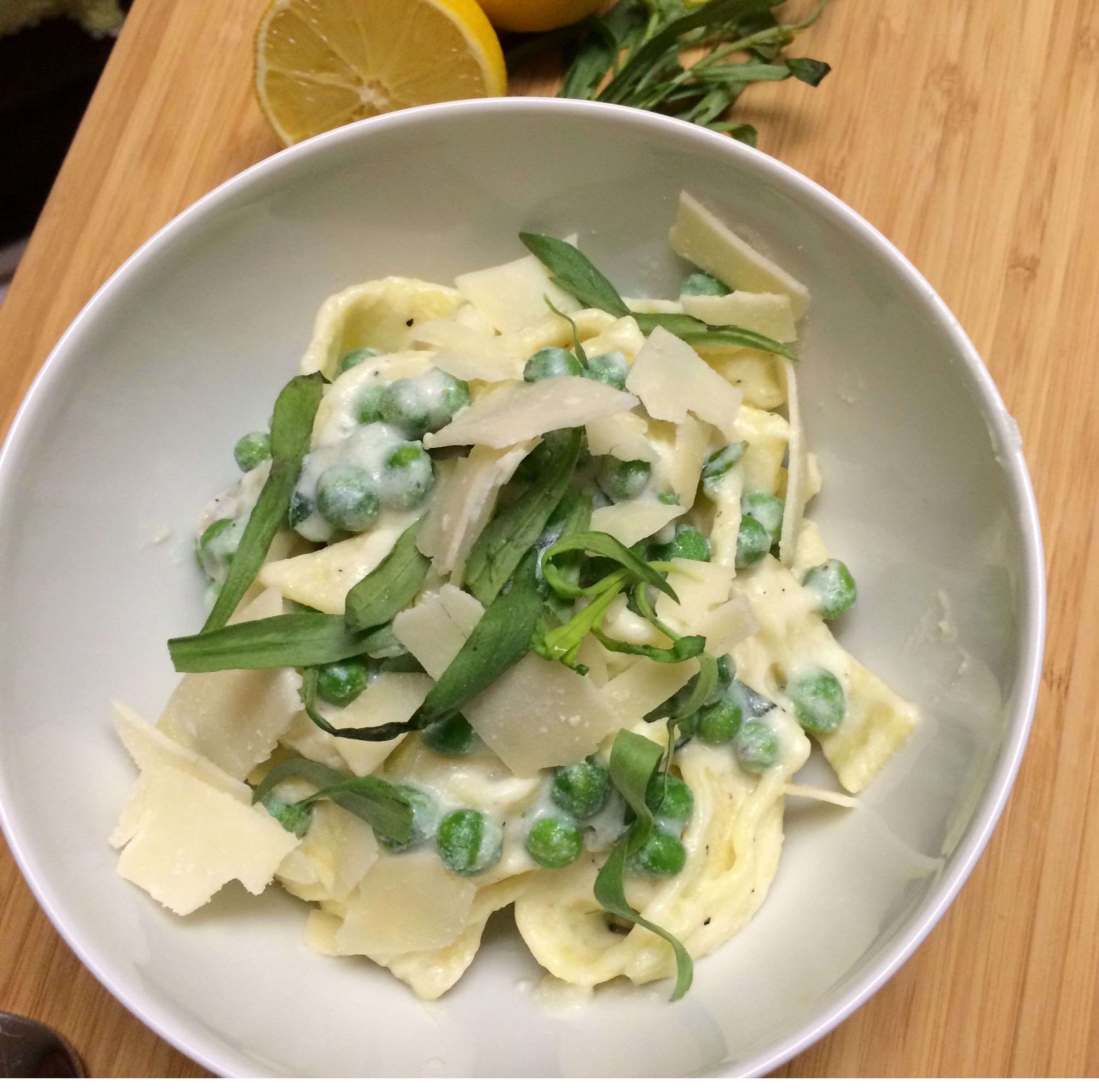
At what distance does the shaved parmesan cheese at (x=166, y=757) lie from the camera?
6.39ft

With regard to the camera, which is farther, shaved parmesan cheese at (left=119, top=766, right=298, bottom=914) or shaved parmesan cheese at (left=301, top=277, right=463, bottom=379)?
shaved parmesan cheese at (left=301, top=277, right=463, bottom=379)

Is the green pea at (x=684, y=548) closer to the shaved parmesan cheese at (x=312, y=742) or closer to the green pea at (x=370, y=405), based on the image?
the green pea at (x=370, y=405)

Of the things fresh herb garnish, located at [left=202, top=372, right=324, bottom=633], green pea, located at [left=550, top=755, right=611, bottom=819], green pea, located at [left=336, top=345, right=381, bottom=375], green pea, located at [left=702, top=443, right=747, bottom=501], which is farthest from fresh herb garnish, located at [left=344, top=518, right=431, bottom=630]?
green pea, located at [left=702, top=443, right=747, bottom=501]

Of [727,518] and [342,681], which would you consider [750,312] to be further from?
[342,681]

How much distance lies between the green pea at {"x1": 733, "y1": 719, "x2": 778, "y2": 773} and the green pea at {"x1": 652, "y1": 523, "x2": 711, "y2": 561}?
1.19ft

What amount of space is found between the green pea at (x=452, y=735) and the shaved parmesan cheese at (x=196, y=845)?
1.10ft

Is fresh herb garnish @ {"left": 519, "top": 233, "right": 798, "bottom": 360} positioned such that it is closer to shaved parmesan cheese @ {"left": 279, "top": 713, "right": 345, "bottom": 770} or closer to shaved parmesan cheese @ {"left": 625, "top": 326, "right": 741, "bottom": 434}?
shaved parmesan cheese @ {"left": 625, "top": 326, "right": 741, "bottom": 434}

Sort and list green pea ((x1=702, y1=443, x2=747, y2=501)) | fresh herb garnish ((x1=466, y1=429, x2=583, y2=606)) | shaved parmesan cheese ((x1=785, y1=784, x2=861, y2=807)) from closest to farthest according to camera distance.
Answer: fresh herb garnish ((x1=466, y1=429, x2=583, y2=606)) → shaved parmesan cheese ((x1=785, y1=784, x2=861, y2=807)) → green pea ((x1=702, y1=443, x2=747, y2=501))

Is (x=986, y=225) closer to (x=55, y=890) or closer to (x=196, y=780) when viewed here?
(x=196, y=780)

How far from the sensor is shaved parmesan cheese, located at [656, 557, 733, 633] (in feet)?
6.34

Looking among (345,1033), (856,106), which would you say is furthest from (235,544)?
(856,106)

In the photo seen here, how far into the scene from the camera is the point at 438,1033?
2.02 meters

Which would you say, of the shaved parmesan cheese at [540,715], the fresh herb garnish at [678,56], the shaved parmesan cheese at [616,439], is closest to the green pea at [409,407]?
the shaved parmesan cheese at [616,439]

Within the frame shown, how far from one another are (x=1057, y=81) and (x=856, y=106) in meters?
0.53
